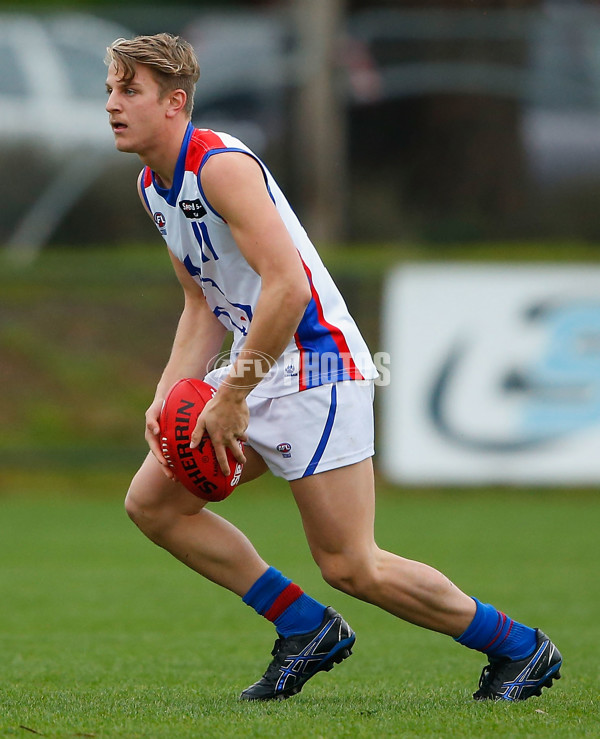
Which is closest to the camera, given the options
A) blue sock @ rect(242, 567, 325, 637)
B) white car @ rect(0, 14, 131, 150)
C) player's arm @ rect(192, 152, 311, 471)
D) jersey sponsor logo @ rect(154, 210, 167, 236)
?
player's arm @ rect(192, 152, 311, 471)

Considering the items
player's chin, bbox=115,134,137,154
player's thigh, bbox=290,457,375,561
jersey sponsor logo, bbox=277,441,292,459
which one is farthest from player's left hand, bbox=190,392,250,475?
player's chin, bbox=115,134,137,154

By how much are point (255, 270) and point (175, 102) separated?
2.03 feet

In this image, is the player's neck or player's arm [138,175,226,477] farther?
player's arm [138,175,226,477]

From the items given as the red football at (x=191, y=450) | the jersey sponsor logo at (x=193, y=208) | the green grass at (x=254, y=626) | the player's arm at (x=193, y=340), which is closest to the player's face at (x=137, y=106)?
the jersey sponsor logo at (x=193, y=208)

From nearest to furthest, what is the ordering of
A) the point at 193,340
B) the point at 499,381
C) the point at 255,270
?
the point at 255,270, the point at 193,340, the point at 499,381

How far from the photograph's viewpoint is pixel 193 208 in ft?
13.2

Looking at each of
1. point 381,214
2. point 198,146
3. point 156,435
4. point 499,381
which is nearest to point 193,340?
point 156,435

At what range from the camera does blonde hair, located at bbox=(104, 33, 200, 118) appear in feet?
13.0

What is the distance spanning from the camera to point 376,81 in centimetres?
1555

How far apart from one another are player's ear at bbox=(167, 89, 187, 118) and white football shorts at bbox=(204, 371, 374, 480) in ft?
3.24

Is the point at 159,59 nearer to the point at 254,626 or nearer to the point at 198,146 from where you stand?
the point at 198,146

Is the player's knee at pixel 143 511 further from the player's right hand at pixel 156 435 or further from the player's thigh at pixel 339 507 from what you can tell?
the player's thigh at pixel 339 507

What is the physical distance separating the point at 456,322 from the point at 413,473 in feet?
4.73

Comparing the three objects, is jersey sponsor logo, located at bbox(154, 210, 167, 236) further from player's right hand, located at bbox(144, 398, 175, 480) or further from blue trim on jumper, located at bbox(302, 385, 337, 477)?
blue trim on jumper, located at bbox(302, 385, 337, 477)
